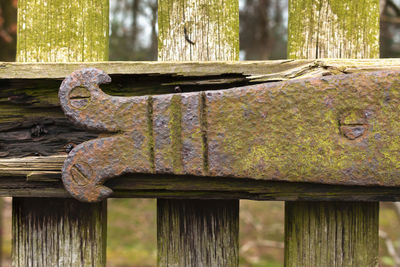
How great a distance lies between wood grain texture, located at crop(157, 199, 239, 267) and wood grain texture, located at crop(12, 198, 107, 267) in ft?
0.67

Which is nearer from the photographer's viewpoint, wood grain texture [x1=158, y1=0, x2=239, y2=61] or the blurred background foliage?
wood grain texture [x1=158, y1=0, x2=239, y2=61]

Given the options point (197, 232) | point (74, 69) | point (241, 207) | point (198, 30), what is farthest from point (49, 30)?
point (241, 207)

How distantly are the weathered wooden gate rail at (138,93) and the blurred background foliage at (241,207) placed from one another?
6.32 feet

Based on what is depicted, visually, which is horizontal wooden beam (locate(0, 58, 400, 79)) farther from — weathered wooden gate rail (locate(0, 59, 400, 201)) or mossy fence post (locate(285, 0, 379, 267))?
mossy fence post (locate(285, 0, 379, 267))

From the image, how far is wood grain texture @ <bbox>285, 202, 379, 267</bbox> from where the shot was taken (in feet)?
3.72

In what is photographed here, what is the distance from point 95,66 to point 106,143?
24cm

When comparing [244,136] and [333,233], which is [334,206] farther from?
[244,136]

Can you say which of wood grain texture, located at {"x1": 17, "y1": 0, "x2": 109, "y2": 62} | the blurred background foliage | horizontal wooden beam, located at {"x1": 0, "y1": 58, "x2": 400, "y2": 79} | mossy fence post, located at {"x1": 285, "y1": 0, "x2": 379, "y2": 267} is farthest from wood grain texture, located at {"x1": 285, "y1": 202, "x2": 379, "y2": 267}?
the blurred background foliage

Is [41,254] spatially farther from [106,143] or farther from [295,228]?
[295,228]

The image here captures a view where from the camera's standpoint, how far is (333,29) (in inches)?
44.9

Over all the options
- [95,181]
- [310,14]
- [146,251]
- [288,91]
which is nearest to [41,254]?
[95,181]

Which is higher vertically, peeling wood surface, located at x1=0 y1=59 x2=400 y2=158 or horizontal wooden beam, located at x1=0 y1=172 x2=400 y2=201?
peeling wood surface, located at x1=0 y1=59 x2=400 y2=158

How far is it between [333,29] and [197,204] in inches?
27.4

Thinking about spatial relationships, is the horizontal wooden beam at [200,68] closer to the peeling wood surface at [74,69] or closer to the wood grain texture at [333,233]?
the peeling wood surface at [74,69]
